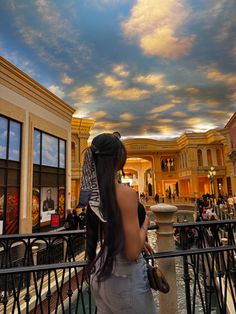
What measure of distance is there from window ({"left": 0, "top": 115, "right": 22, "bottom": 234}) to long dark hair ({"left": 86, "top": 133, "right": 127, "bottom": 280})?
886 cm

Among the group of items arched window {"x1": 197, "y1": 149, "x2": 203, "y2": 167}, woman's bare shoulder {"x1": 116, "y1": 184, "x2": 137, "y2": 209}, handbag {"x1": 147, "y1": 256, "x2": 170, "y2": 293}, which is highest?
arched window {"x1": 197, "y1": 149, "x2": 203, "y2": 167}

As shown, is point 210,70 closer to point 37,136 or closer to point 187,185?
point 37,136

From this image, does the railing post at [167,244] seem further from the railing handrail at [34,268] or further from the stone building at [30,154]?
the stone building at [30,154]

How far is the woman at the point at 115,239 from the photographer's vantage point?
1059mm

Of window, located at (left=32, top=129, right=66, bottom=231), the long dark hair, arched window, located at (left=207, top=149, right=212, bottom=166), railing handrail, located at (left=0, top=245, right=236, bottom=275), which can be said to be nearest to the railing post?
railing handrail, located at (left=0, top=245, right=236, bottom=275)

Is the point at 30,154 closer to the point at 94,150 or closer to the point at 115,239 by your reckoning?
the point at 94,150

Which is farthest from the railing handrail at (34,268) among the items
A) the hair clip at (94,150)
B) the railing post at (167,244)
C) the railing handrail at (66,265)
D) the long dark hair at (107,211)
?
the hair clip at (94,150)

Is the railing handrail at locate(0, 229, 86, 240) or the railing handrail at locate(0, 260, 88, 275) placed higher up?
the railing handrail at locate(0, 229, 86, 240)

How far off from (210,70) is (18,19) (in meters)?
12.2

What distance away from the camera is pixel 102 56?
1341 cm

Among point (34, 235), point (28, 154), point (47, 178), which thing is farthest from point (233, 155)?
point (34, 235)

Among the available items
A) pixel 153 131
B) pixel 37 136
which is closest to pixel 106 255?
pixel 37 136

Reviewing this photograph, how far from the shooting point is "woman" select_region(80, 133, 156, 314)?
3.47ft

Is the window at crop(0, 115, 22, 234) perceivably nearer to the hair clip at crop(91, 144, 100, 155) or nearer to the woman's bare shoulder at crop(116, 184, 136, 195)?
the hair clip at crop(91, 144, 100, 155)
